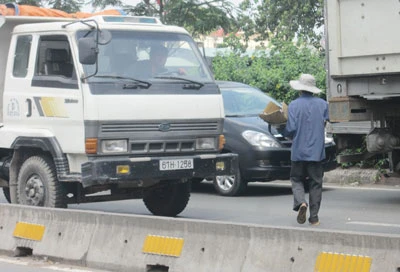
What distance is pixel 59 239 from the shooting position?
8711 millimetres

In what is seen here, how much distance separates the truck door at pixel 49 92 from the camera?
9891 millimetres

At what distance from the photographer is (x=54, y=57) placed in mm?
10336

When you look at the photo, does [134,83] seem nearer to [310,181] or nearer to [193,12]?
[310,181]

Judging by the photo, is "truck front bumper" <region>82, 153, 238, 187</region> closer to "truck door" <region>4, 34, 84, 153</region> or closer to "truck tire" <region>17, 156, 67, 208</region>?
"truck door" <region>4, 34, 84, 153</region>

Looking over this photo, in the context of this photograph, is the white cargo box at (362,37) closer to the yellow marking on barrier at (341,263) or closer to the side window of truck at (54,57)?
the side window of truck at (54,57)

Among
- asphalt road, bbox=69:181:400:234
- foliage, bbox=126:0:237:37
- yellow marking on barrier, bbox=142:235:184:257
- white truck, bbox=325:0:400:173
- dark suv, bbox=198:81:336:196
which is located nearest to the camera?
yellow marking on barrier, bbox=142:235:184:257

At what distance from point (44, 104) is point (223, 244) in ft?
12.5

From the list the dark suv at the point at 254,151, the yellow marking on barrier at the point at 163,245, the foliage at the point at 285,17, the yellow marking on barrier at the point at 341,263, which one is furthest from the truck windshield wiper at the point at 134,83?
the foliage at the point at 285,17

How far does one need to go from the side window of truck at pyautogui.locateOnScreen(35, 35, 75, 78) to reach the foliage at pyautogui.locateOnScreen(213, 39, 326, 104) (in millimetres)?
7825

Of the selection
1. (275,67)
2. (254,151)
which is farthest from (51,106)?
(275,67)

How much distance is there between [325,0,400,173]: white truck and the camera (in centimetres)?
1068

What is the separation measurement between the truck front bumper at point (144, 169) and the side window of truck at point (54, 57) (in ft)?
3.80

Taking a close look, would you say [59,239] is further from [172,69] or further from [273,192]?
[273,192]


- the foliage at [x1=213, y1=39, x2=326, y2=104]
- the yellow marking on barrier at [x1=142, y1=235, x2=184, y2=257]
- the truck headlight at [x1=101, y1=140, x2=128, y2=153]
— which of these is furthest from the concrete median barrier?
the foliage at [x1=213, y1=39, x2=326, y2=104]
